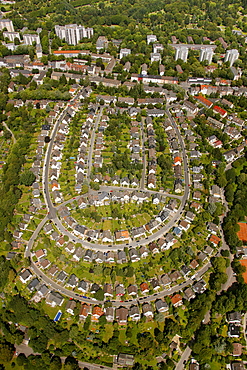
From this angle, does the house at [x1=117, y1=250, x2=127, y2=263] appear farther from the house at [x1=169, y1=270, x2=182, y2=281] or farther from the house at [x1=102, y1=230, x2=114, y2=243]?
the house at [x1=169, y1=270, x2=182, y2=281]

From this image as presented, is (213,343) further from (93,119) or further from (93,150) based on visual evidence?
(93,119)

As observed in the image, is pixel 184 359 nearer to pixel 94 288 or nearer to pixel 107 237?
pixel 94 288

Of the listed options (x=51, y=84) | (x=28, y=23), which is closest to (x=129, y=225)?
(x=51, y=84)

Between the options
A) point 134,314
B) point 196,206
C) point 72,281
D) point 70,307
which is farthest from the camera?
point 196,206

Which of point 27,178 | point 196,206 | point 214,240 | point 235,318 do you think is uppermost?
point 27,178

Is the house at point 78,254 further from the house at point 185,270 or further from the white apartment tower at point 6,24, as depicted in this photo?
the white apartment tower at point 6,24

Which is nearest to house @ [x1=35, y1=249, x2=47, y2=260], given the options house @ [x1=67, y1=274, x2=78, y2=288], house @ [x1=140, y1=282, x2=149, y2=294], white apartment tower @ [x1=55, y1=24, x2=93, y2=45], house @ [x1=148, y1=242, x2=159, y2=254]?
house @ [x1=67, y1=274, x2=78, y2=288]

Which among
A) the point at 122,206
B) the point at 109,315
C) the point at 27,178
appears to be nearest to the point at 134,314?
the point at 109,315

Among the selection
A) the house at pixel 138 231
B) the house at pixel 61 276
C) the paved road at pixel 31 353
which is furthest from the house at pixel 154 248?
the paved road at pixel 31 353
